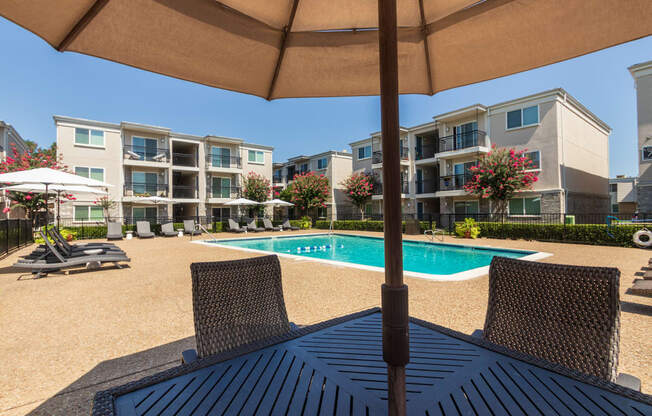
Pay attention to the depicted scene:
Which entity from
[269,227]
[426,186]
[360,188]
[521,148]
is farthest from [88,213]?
[521,148]

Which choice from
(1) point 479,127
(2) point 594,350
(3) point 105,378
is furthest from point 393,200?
(1) point 479,127

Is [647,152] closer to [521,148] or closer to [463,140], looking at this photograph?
[521,148]

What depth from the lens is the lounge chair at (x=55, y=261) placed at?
667 cm

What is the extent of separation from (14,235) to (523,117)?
84.2 ft

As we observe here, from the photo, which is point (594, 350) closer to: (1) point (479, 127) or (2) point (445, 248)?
(2) point (445, 248)

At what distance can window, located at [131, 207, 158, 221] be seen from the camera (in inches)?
885

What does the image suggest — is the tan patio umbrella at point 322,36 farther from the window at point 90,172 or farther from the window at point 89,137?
the window at point 89,137

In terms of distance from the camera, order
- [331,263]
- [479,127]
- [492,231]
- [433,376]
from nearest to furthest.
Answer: [433,376], [331,263], [492,231], [479,127]

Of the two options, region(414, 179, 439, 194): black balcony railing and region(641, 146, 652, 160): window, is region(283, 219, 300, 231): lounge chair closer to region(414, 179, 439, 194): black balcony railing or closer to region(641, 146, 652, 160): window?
region(414, 179, 439, 194): black balcony railing

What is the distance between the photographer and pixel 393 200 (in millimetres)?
1028

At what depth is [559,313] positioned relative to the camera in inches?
67.7

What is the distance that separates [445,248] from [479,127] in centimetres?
1117

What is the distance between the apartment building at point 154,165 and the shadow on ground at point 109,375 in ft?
63.8

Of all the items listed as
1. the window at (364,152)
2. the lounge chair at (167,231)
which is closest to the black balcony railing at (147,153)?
the lounge chair at (167,231)
